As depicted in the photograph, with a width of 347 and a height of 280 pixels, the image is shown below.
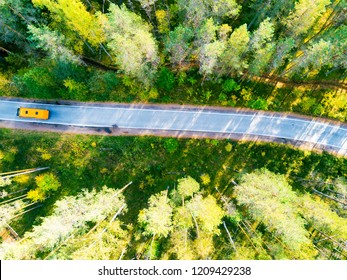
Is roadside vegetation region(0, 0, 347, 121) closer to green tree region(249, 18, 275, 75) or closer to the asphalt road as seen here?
green tree region(249, 18, 275, 75)

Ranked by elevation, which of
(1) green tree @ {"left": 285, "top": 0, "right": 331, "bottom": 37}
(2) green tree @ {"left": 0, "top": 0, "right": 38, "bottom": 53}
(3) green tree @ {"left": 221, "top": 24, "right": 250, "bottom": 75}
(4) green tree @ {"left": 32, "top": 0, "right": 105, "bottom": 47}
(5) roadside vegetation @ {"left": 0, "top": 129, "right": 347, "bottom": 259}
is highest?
(1) green tree @ {"left": 285, "top": 0, "right": 331, "bottom": 37}

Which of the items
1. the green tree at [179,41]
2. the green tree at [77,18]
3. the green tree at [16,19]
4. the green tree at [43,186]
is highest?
the green tree at [179,41]

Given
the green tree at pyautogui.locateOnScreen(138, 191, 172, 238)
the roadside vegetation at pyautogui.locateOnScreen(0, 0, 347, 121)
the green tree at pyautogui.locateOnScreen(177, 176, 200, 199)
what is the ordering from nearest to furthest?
the roadside vegetation at pyautogui.locateOnScreen(0, 0, 347, 121) < the green tree at pyautogui.locateOnScreen(138, 191, 172, 238) < the green tree at pyautogui.locateOnScreen(177, 176, 200, 199)

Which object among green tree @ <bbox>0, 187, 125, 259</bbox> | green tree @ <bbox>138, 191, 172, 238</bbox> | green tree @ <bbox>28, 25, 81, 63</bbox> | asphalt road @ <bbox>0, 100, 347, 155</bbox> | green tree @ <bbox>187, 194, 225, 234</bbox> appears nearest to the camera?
green tree @ <bbox>0, 187, 125, 259</bbox>

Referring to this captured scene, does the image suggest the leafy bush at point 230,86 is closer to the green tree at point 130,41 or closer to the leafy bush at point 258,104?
the leafy bush at point 258,104

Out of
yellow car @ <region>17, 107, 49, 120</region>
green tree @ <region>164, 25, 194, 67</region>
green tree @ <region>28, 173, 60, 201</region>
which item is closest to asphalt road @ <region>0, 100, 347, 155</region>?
green tree @ <region>164, 25, 194, 67</region>

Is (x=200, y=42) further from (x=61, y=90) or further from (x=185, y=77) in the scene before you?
(x=61, y=90)

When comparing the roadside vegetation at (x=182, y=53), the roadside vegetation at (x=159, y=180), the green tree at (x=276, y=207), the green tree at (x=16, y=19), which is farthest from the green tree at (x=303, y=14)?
the green tree at (x=16, y=19)
